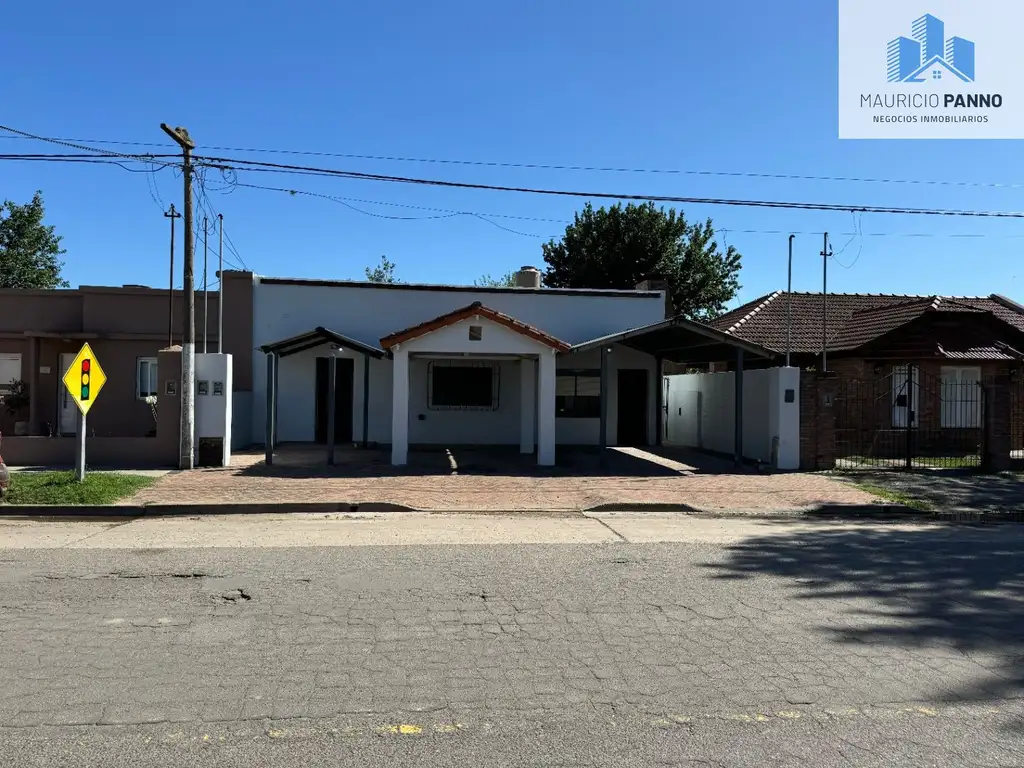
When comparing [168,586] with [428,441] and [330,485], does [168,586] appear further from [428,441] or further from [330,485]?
[428,441]

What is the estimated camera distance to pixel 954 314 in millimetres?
20031

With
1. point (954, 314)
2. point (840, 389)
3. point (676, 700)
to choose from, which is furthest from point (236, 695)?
point (954, 314)

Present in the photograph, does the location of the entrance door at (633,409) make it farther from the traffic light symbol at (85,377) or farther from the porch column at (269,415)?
the traffic light symbol at (85,377)

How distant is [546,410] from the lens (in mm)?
16031

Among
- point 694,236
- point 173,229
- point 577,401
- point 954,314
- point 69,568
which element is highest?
point 694,236

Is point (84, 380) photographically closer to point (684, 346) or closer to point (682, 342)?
point (682, 342)

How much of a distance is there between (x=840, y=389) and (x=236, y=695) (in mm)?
15667

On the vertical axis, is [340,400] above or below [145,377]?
below

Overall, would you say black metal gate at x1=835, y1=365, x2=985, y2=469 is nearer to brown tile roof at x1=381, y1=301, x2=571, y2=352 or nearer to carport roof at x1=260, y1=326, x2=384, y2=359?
brown tile roof at x1=381, y1=301, x2=571, y2=352

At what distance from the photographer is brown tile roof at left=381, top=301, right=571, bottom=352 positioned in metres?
15.1

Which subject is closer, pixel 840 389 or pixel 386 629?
pixel 386 629

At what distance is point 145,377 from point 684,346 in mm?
14009

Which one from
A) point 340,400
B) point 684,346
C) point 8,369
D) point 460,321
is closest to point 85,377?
point 460,321

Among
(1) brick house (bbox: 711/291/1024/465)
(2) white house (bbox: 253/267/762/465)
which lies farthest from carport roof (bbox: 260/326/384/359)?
(1) brick house (bbox: 711/291/1024/465)
